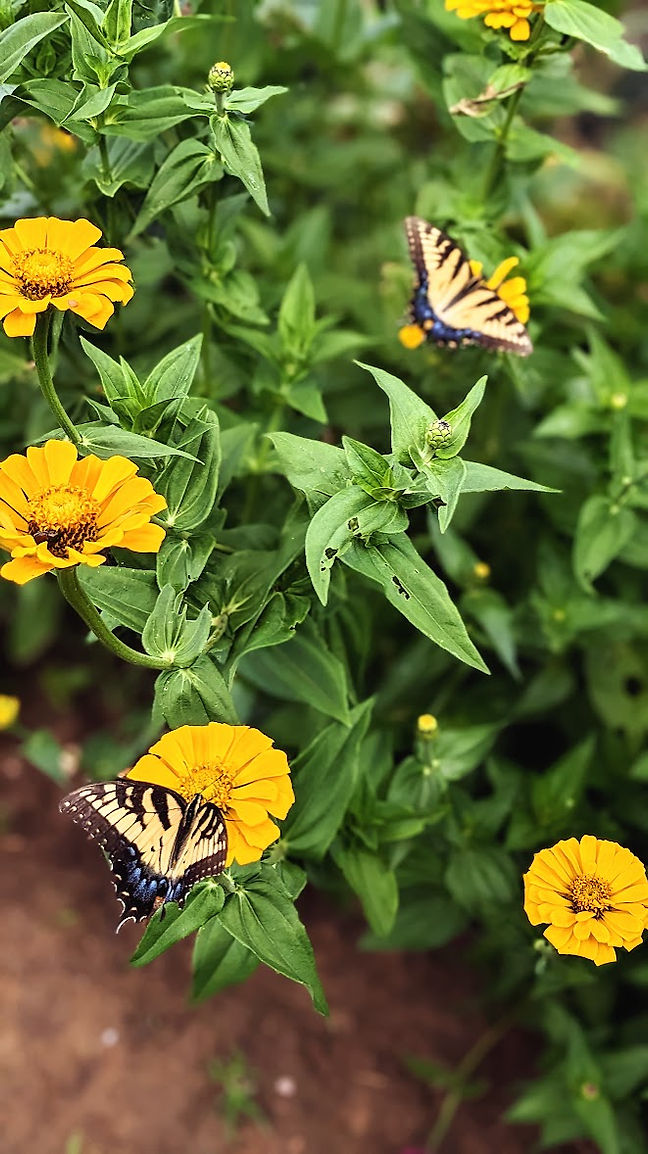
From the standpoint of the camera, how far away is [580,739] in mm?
1951

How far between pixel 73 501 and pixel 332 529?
27 centimetres

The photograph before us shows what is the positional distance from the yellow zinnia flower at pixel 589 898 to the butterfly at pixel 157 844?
346 mm

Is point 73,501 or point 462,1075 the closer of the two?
point 73,501

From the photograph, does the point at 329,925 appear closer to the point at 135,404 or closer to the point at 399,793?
the point at 399,793

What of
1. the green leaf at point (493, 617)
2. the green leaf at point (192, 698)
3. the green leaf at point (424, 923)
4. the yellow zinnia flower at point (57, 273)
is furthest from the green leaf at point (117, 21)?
the green leaf at point (424, 923)

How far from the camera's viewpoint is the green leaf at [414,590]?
112 centimetres

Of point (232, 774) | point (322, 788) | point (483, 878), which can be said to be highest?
point (232, 774)

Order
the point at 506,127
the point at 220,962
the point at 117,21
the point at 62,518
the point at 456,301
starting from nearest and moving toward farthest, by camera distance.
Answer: the point at 62,518 → the point at 117,21 → the point at 220,962 → the point at 456,301 → the point at 506,127

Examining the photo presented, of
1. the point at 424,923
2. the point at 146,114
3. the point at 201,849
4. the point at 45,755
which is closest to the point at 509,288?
the point at 146,114

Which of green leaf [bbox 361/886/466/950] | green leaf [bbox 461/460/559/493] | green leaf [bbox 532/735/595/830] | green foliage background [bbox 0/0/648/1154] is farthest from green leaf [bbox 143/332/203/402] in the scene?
green leaf [bbox 361/886/466/950]

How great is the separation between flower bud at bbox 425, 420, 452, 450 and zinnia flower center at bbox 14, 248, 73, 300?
41cm

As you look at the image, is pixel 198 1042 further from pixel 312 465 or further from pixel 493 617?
pixel 312 465

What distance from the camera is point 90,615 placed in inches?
42.3

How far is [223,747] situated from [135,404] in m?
0.41
